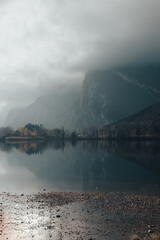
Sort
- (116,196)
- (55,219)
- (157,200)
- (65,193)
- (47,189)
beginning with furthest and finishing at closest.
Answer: (47,189)
(65,193)
(116,196)
(157,200)
(55,219)

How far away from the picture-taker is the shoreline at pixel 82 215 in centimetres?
3123

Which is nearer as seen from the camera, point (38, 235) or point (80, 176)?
point (38, 235)

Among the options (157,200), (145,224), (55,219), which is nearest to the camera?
A: (145,224)

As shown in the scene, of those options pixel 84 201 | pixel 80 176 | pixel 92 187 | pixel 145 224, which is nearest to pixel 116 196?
pixel 84 201

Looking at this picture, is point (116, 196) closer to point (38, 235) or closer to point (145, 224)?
point (145, 224)

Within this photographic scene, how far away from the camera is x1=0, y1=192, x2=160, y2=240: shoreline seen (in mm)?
31234

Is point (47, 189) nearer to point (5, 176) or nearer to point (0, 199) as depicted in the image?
point (0, 199)

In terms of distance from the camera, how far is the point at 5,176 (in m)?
82.3

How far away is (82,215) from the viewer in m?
38.4

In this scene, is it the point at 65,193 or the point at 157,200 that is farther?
the point at 65,193

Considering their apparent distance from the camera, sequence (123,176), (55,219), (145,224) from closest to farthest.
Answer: (145,224), (55,219), (123,176)

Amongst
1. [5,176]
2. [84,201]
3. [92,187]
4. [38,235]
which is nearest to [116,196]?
[84,201]

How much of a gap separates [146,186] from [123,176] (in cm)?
1625

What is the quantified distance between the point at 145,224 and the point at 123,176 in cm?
4314
